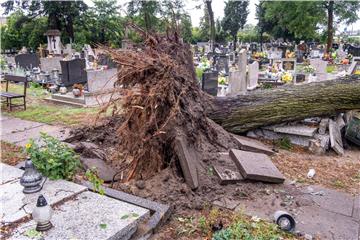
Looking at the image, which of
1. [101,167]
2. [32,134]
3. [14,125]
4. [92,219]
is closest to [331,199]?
[92,219]

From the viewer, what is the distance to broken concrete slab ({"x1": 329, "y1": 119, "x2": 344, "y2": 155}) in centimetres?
523

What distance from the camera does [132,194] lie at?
3.40m

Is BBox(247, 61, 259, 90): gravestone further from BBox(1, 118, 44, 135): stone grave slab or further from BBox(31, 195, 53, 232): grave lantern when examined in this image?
BBox(31, 195, 53, 232): grave lantern

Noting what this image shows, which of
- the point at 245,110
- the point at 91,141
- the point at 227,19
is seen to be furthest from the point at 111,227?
the point at 227,19

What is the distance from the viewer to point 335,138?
5395 mm

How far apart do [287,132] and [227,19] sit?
39.6 m

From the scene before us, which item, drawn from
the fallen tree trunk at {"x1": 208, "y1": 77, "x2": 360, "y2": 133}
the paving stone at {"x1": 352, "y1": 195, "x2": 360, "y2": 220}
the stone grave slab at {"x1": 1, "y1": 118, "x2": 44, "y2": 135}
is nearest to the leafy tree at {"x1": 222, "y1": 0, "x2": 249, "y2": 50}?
the fallen tree trunk at {"x1": 208, "y1": 77, "x2": 360, "y2": 133}

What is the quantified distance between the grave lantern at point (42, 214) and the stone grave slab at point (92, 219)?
0.21 ft

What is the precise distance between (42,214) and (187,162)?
67.4 inches

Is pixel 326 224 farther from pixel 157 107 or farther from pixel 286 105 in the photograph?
pixel 286 105

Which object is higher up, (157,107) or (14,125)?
(157,107)

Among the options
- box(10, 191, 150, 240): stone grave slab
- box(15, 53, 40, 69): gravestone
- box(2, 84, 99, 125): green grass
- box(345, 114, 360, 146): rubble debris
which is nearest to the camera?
box(10, 191, 150, 240): stone grave slab

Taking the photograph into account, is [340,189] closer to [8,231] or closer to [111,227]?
[111,227]

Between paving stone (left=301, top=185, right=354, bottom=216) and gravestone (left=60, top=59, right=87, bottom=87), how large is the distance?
9.13 m
